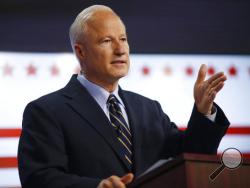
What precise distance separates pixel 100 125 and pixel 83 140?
0.07 m

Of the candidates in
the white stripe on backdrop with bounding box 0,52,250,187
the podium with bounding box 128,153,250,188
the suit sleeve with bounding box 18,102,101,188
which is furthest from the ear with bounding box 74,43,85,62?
the white stripe on backdrop with bounding box 0,52,250,187

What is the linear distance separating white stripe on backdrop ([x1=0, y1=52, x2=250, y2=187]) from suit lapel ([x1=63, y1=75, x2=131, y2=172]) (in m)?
0.93

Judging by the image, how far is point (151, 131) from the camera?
79.9 inches

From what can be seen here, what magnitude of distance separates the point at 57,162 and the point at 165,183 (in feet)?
1.26

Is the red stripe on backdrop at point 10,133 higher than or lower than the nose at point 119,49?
lower

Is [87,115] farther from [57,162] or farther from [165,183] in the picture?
[165,183]

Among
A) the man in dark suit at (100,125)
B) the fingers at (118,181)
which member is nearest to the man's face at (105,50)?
the man in dark suit at (100,125)

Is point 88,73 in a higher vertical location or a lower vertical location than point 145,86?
higher

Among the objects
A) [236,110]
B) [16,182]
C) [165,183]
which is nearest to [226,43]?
[236,110]

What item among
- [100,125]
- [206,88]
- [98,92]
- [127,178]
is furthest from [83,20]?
[127,178]

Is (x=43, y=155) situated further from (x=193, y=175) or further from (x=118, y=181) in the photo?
(x=193, y=175)

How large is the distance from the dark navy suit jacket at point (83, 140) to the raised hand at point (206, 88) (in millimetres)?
44

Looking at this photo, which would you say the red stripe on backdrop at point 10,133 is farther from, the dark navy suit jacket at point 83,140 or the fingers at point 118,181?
the fingers at point 118,181

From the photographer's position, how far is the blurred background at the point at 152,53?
9.78 ft
